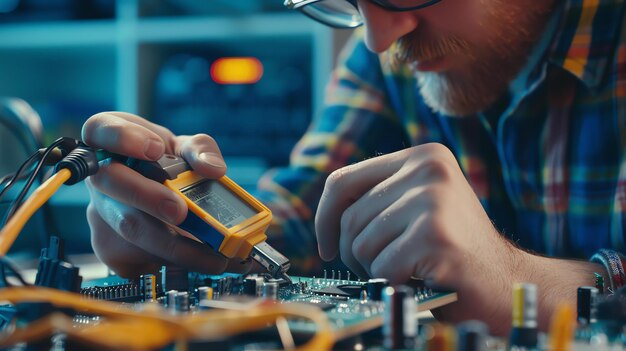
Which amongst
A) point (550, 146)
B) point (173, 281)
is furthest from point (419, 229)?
point (550, 146)

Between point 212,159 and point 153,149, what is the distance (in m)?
0.08

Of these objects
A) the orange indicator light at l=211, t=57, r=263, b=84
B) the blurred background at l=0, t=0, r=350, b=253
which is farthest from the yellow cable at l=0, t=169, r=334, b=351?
the orange indicator light at l=211, t=57, r=263, b=84

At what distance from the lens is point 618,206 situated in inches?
41.3

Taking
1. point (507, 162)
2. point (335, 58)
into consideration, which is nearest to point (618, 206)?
point (507, 162)

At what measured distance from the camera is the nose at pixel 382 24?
36.9 inches

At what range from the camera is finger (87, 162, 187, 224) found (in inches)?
27.4

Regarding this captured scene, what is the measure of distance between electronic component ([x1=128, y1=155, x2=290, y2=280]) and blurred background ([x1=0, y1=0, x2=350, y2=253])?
1273 millimetres

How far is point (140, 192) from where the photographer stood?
0.73 meters

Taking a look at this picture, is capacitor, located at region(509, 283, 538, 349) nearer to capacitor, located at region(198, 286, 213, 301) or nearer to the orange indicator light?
capacitor, located at region(198, 286, 213, 301)

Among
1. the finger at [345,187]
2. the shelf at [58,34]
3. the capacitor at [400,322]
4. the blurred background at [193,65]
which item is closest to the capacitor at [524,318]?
the capacitor at [400,322]

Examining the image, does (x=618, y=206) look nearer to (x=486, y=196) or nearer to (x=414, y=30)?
(x=486, y=196)

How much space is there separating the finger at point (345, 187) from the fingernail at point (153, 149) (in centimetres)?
18

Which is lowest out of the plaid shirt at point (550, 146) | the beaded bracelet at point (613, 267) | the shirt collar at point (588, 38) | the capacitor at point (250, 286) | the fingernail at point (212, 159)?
the capacitor at point (250, 286)

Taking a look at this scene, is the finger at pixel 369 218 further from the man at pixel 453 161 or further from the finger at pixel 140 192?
the finger at pixel 140 192
